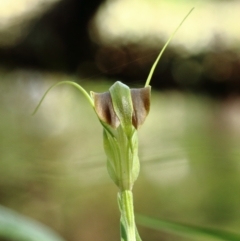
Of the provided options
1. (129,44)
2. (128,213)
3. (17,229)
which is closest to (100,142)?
(129,44)

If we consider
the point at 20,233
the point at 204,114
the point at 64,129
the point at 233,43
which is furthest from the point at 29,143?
the point at 20,233

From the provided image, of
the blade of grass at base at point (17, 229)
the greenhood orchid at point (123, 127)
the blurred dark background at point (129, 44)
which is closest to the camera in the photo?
the greenhood orchid at point (123, 127)

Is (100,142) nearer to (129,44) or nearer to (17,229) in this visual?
(129,44)

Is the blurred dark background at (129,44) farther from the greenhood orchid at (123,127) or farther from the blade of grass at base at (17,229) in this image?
the greenhood orchid at (123,127)

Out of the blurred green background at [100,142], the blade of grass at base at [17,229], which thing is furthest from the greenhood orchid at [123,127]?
the blurred green background at [100,142]

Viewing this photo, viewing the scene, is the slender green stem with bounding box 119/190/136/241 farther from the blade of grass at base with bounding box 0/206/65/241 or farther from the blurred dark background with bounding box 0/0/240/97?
the blurred dark background with bounding box 0/0/240/97

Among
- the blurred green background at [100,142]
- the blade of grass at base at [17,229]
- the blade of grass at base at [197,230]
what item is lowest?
the blurred green background at [100,142]

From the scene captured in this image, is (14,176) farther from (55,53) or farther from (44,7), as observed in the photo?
(44,7)

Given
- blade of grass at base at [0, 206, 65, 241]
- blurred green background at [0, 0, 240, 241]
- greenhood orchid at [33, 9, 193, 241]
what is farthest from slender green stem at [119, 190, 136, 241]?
blurred green background at [0, 0, 240, 241]
